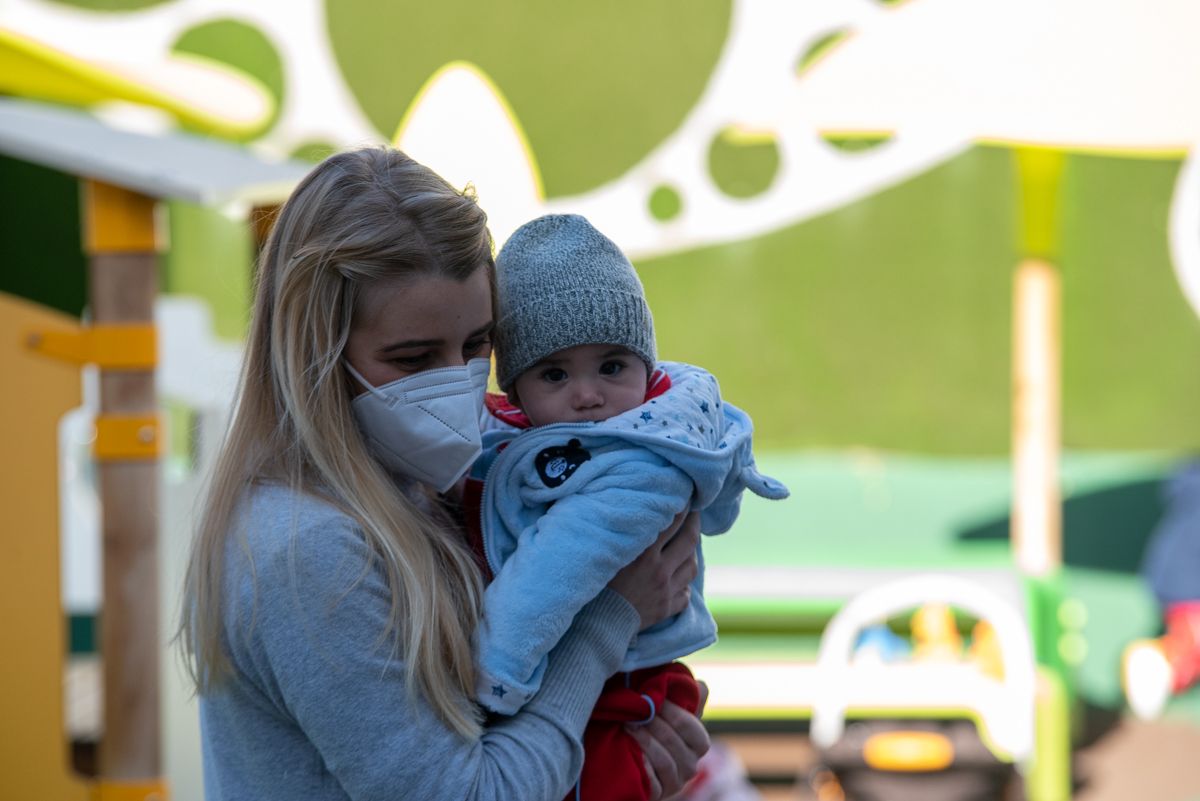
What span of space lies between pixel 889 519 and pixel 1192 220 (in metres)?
1.90

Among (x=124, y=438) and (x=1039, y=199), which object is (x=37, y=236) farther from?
(x=1039, y=199)

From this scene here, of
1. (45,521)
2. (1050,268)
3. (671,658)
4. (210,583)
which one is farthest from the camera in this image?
(1050,268)

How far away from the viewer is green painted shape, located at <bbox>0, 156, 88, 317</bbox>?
619 centimetres

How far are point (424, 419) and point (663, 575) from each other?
0.36m

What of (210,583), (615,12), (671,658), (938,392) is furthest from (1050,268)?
(210,583)

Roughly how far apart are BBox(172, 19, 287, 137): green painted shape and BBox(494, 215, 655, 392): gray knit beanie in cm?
446

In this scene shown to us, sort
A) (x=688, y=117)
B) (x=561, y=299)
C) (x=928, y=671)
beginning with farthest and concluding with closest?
(x=688, y=117)
(x=928, y=671)
(x=561, y=299)

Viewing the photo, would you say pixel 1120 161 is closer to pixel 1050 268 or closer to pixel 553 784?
pixel 1050 268

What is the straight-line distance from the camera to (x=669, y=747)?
5.40ft

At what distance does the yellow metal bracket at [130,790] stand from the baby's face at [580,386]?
2.12m

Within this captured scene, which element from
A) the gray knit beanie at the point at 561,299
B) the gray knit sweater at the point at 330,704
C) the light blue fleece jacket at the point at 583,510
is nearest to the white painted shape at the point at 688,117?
the gray knit beanie at the point at 561,299

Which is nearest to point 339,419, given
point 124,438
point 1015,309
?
point 124,438

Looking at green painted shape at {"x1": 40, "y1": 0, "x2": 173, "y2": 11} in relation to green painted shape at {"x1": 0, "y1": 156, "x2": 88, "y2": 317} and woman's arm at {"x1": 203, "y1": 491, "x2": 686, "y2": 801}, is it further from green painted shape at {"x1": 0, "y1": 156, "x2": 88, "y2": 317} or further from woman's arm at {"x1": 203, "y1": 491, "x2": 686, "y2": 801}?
woman's arm at {"x1": 203, "y1": 491, "x2": 686, "y2": 801}

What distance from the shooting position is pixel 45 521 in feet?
12.7
